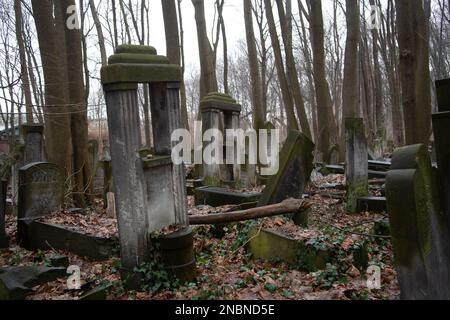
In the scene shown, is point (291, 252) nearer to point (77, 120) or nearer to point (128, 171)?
point (128, 171)

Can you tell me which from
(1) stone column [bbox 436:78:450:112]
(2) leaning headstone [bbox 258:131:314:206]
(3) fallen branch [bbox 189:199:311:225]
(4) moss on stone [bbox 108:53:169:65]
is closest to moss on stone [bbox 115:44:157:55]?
(4) moss on stone [bbox 108:53:169:65]

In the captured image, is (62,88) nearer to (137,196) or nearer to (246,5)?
(137,196)

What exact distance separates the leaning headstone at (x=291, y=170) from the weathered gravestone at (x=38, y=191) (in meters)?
4.02

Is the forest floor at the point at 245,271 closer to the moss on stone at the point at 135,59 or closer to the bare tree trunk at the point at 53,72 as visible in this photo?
the bare tree trunk at the point at 53,72

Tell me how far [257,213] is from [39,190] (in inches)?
167

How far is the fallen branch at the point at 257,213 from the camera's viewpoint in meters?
5.96

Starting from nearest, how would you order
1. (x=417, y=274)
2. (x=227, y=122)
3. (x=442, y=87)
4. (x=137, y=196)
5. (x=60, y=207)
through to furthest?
1. (x=417, y=274)
2. (x=442, y=87)
3. (x=137, y=196)
4. (x=60, y=207)
5. (x=227, y=122)

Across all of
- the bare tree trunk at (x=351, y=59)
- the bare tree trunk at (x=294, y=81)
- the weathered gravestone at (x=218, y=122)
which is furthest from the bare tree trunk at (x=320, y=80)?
the weathered gravestone at (x=218, y=122)

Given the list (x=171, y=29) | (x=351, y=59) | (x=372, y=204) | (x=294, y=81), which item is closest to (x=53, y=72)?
(x=171, y=29)

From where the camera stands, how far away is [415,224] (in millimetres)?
3211

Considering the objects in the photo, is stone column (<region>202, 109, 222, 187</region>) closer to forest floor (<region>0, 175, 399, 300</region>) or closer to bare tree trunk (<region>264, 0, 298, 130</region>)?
forest floor (<region>0, 175, 399, 300</region>)

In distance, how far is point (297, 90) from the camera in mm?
14797
